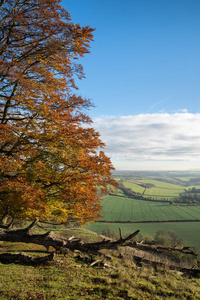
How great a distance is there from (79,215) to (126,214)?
61952 mm

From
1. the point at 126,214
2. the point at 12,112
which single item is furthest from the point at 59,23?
the point at 126,214

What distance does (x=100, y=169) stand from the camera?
312 inches

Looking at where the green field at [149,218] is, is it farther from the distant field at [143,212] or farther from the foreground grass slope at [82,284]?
the foreground grass slope at [82,284]

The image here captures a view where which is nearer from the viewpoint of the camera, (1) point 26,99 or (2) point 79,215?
(1) point 26,99

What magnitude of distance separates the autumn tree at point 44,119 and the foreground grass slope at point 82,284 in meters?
2.75

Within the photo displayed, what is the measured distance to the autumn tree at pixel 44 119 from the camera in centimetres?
723

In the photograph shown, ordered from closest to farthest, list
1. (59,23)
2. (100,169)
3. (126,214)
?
(59,23) < (100,169) < (126,214)

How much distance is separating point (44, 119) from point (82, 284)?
722 cm

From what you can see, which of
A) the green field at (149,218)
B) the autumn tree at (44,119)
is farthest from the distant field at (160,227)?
the autumn tree at (44,119)

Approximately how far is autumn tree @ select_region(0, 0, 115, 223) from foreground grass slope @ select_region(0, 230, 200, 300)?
108 inches

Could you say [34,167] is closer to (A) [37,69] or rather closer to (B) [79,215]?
(B) [79,215]

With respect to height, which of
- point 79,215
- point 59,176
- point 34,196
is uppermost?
point 59,176

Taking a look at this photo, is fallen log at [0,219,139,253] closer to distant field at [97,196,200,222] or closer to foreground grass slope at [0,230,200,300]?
foreground grass slope at [0,230,200,300]

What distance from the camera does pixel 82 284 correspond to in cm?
670
